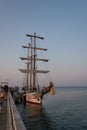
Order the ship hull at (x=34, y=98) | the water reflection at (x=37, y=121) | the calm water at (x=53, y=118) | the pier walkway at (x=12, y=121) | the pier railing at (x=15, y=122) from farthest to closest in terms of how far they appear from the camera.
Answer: the ship hull at (x=34, y=98) < the calm water at (x=53, y=118) < the water reflection at (x=37, y=121) < the pier walkway at (x=12, y=121) < the pier railing at (x=15, y=122)

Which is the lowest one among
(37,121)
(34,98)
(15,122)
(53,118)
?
(53,118)

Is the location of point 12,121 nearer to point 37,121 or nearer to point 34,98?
point 37,121

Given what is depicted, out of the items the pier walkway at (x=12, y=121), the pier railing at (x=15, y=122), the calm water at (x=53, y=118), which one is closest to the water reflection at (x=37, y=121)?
the calm water at (x=53, y=118)

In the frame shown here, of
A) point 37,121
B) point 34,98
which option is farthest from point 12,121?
point 34,98

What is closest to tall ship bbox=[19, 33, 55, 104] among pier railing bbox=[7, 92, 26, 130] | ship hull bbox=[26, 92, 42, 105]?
ship hull bbox=[26, 92, 42, 105]

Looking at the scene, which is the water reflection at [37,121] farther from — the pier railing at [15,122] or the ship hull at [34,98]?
the pier railing at [15,122]

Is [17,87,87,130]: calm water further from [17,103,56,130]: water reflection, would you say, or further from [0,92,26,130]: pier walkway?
[0,92,26,130]: pier walkway

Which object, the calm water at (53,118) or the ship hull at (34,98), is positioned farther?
the ship hull at (34,98)

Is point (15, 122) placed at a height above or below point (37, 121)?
above

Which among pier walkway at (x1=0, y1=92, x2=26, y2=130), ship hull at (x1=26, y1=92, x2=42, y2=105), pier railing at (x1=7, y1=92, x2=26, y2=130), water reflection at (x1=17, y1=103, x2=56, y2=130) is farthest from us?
ship hull at (x1=26, y1=92, x2=42, y2=105)

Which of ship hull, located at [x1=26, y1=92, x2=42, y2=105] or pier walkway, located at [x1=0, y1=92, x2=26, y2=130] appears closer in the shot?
pier walkway, located at [x1=0, y1=92, x2=26, y2=130]

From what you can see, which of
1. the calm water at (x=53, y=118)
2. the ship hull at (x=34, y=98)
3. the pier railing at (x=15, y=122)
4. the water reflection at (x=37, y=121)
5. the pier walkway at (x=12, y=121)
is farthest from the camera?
the ship hull at (x=34, y=98)

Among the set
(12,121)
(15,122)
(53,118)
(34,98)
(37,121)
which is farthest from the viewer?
(34,98)

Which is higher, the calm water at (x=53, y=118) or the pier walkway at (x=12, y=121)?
the pier walkway at (x=12, y=121)
